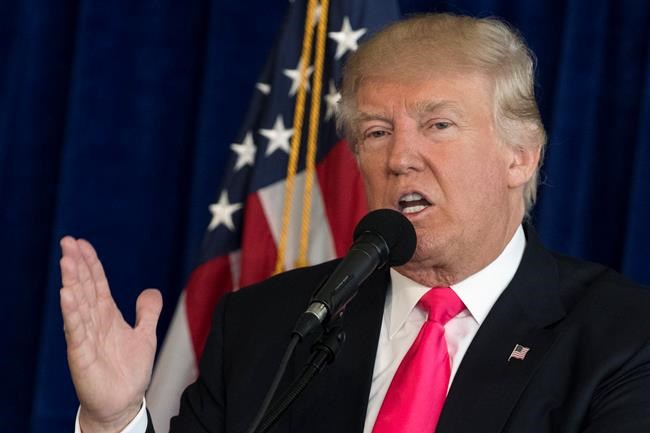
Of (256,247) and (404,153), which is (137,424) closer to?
(404,153)

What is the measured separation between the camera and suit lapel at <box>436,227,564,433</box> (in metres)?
2.10

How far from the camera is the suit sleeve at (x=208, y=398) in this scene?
2395 millimetres

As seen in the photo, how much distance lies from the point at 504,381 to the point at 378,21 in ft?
→ 4.15

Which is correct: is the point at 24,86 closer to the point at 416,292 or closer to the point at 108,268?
the point at 108,268

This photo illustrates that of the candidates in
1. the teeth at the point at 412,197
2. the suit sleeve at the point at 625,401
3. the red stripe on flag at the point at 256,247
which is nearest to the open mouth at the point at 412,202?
the teeth at the point at 412,197

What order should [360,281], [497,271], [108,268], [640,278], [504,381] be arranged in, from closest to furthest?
[360,281]
[504,381]
[497,271]
[640,278]
[108,268]

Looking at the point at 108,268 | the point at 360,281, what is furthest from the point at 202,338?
the point at 360,281

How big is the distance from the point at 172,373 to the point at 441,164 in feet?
3.72

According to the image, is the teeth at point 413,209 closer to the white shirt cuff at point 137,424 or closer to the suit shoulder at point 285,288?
the suit shoulder at point 285,288

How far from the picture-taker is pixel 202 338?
3.09 m

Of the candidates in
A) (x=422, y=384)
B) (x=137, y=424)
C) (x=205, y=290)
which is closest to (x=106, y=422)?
(x=137, y=424)

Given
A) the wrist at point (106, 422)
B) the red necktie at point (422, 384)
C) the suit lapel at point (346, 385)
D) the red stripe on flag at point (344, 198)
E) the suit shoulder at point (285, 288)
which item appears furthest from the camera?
the red stripe on flag at point (344, 198)

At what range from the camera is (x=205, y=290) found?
3.11 meters

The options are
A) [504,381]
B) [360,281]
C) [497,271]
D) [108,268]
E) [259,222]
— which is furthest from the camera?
[108,268]
